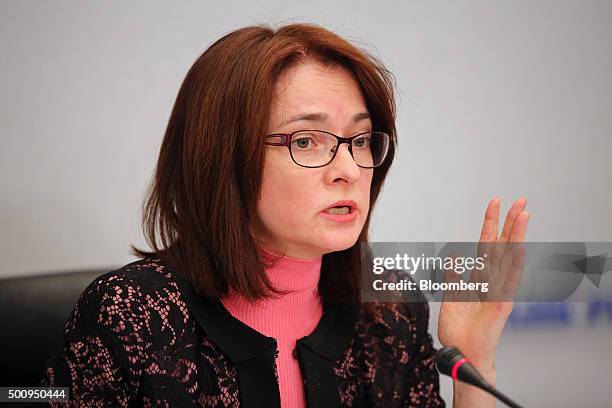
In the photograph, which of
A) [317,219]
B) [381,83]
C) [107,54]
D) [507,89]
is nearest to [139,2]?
[107,54]

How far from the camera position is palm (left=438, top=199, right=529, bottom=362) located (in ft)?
3.84

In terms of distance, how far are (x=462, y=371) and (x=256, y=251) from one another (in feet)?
1.60

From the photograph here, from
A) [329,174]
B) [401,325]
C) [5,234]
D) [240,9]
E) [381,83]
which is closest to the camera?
[329,174]

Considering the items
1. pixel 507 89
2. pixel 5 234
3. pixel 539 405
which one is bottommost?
pixel 539 405

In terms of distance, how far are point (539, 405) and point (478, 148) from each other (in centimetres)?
68

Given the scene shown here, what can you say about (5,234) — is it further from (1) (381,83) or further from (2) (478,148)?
(2) (478,148)

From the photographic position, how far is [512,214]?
1.17 metres

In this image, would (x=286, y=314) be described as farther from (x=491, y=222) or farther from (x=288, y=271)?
(x=491, y=222)

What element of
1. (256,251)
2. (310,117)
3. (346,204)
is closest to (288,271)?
(256,251)

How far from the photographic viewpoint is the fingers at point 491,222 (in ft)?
3.86

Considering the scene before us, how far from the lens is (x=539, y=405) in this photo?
168 centimetres

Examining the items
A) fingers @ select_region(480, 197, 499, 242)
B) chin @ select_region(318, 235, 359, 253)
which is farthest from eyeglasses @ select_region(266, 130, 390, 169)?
fingers @ select_region(480, 197, 499, 242)

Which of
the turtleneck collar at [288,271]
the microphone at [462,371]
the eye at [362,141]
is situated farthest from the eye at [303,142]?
the microphone at [462,371]

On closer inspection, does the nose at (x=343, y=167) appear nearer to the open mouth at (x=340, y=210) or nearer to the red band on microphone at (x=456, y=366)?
the open mouth at (x=340, y=210)
